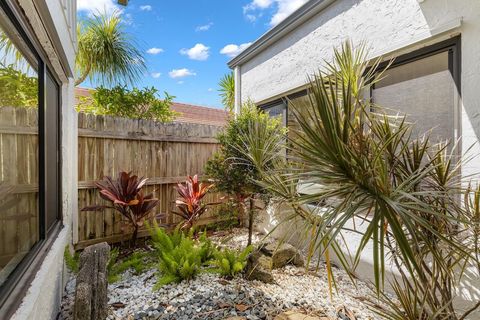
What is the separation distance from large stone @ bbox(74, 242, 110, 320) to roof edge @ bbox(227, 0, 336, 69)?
12.7ft

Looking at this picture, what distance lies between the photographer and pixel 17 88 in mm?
1534

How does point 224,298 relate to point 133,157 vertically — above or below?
below

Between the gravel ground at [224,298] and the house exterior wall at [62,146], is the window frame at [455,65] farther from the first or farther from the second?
the house exterior wall at [62,146]

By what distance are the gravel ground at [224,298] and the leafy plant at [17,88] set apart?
75.7 inches

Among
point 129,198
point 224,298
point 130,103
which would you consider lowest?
point 224,298

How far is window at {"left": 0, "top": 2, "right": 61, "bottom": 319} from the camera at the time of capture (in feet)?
4.30

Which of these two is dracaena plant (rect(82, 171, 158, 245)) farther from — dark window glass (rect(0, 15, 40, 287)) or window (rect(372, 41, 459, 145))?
window (rect(372, 41, 459, 145))

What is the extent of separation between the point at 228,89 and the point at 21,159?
630 cm

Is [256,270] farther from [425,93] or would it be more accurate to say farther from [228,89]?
[228,89]

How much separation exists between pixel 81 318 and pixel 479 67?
377cm

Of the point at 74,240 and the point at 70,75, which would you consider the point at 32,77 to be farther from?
the point at 74,240

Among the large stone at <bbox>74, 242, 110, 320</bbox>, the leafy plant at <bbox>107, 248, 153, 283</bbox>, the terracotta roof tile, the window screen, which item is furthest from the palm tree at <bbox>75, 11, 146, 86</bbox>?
the terracotta roof tile

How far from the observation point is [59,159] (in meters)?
2.75

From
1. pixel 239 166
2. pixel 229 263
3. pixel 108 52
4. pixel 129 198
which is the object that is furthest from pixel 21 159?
pixel 108 52
